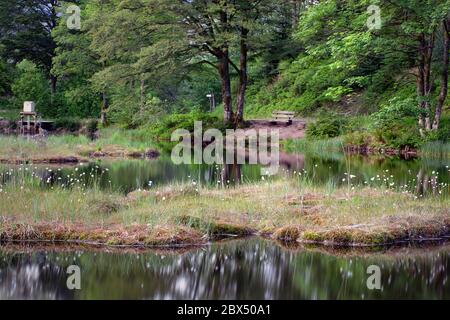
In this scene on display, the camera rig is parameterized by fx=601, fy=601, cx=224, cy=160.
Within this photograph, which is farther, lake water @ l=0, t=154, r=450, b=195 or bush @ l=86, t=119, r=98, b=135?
bush @ l=86, t=119, r=98, b=135

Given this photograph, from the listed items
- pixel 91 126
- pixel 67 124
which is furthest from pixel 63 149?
pixel 67 124

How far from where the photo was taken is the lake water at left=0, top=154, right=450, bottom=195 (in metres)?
14.1

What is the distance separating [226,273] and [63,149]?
55.6 feet

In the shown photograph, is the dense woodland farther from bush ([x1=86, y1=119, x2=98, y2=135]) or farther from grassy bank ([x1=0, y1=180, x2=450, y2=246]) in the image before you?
grassy bank ([x1=0, y1=180, x2=450, y2=246])

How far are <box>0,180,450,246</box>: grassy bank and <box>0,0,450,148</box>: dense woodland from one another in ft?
39.2

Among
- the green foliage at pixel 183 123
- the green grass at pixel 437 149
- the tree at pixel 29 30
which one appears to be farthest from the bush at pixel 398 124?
the tree at pixel 29 30

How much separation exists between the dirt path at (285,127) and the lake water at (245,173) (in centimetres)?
612

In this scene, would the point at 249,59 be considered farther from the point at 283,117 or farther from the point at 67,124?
the point at 67,124

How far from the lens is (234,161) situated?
73.0 ft

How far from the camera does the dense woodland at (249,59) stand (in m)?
23.5

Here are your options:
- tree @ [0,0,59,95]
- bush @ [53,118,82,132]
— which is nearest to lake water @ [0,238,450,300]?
bush @ [53,118,82,132]

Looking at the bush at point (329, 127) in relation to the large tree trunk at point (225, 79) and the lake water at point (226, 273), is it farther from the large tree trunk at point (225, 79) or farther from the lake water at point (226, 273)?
the lake water at point (226, 273)
